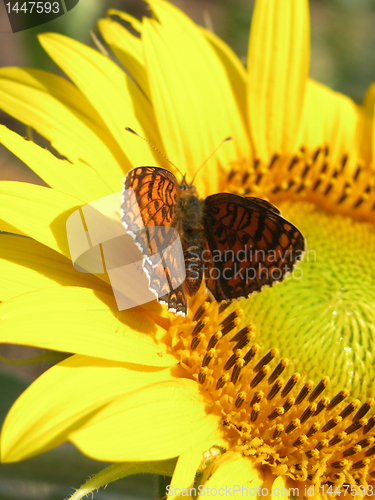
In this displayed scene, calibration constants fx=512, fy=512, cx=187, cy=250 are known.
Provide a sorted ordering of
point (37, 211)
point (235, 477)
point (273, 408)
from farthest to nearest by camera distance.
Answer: point (273, 408) < point (37, 211) < point (235, 477)

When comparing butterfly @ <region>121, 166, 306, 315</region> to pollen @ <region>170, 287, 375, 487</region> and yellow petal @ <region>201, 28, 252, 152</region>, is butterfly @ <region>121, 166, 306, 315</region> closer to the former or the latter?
pollen @ <region>170, 287, 375, 487</region>

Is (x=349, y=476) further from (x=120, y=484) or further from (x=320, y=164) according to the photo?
(x=320, y=164)

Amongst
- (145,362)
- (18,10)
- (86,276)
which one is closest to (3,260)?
(86,276)

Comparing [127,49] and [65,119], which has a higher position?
[127,49]

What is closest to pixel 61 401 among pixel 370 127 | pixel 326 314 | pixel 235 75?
pixel 326 314

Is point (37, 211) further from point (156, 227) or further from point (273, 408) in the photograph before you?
point (273, 408)
